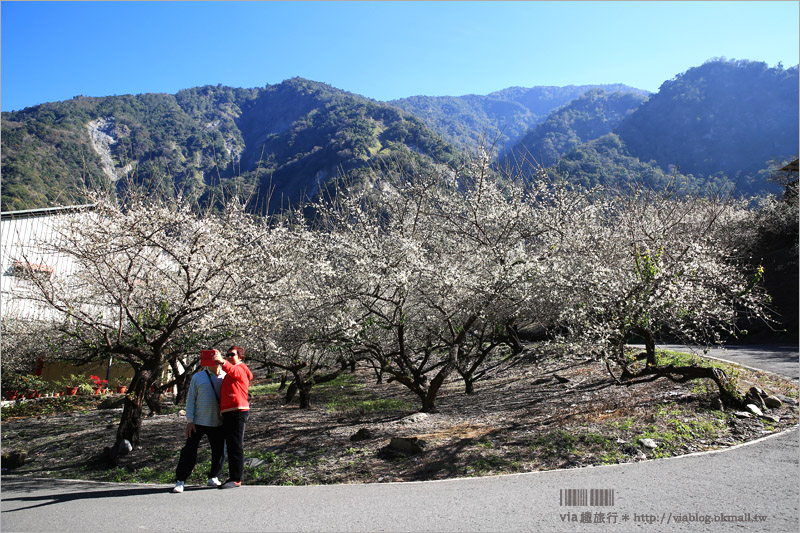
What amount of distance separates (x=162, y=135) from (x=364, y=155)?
1734cm

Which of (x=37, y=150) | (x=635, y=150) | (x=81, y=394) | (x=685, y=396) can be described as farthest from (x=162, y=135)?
(x=635, y=150)

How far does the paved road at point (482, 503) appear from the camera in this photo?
3.98 metres

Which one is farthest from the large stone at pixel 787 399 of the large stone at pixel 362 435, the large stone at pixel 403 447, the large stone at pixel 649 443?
the large stone at pixel 362 435

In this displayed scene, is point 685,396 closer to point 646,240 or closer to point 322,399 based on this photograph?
point 646,240

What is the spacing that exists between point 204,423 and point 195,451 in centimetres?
35

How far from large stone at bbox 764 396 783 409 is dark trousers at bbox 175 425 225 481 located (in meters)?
8.60

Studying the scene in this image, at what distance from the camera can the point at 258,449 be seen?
7547 mm

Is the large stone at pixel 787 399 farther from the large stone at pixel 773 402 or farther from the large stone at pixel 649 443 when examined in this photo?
the large stone at pixel 649 443

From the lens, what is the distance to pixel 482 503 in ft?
14.8

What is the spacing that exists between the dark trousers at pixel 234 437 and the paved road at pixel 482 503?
237 millimetres

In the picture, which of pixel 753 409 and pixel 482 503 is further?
pixel 753 409

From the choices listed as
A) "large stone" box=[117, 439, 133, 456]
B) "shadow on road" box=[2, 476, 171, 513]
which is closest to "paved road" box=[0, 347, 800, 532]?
"shadow on road" box=[2, 476, 171, 513]

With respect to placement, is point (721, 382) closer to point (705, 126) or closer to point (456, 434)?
point (456, 434)

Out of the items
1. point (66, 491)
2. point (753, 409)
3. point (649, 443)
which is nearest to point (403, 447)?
point (649, 443)
